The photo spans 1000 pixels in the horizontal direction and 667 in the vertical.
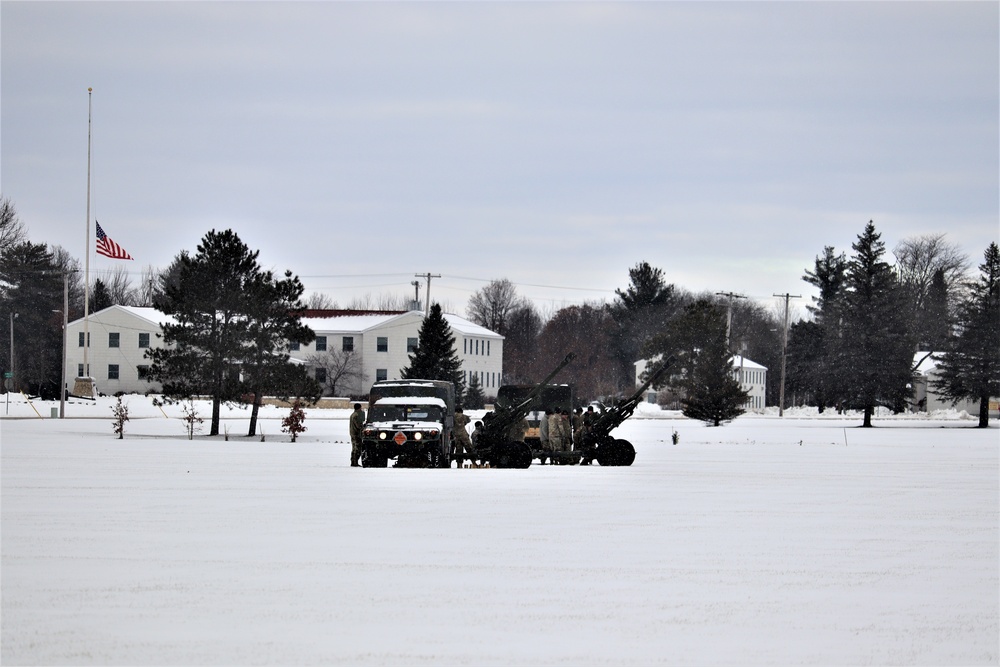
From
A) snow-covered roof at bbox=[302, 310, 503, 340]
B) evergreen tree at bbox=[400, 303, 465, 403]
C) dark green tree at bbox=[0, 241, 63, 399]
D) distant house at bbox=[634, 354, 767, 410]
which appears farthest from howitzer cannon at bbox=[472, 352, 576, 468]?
distant house at bbox=[634, 354, 767, 410]

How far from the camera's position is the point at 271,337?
51.4 m

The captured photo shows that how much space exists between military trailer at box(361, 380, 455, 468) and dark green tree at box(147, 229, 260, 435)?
64.5 feet

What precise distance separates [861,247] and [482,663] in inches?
3052

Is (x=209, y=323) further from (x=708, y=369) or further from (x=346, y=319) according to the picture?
(x=346, y=319)

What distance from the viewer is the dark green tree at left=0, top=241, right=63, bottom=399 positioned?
313ft

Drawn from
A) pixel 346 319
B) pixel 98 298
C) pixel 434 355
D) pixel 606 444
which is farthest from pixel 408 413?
pixel 98 298

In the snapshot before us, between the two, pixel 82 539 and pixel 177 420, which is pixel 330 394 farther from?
pixel 82 539

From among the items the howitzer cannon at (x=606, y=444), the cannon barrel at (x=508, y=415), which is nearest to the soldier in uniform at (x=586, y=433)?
the howitzer cannon at (x=606, y=444)

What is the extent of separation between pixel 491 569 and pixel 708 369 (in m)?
60.4

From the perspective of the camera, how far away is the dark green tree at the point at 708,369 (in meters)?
72.1

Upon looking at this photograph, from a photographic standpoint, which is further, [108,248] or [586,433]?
[108,248]

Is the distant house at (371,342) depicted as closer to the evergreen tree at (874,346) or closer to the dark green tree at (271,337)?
the evergreen tree at (874,346)

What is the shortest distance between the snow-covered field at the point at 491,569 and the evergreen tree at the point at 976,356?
167 feet

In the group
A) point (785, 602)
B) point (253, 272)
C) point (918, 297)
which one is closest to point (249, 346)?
point (253, 272)
